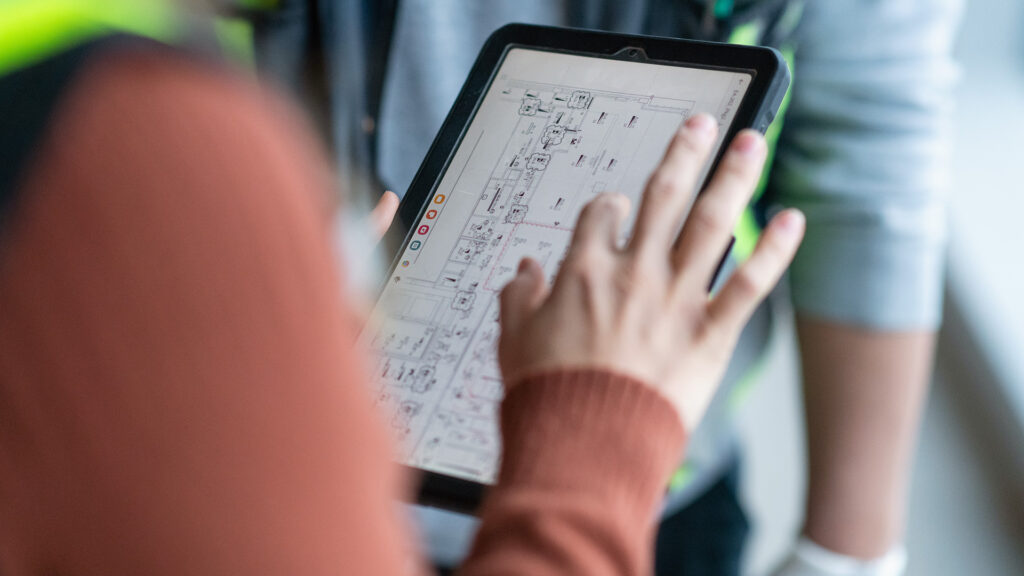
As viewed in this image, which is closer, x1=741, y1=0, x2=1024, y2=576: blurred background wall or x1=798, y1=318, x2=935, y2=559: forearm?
x1=798, y1=318, x2=935, y2=559: forearm

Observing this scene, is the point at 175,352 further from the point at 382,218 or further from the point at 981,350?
the point at 981,350

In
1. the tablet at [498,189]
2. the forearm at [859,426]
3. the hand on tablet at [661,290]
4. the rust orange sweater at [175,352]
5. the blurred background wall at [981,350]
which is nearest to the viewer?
the rust orange sweater at [175,352]

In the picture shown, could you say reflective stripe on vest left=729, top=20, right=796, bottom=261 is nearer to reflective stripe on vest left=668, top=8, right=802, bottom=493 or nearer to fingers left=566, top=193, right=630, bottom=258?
reflective stripe on vest left=668, top=8, right=802, bottom=493

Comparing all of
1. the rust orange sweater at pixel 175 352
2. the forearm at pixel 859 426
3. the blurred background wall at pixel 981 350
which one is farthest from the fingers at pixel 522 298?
the blurred background wall at pixel 981 350

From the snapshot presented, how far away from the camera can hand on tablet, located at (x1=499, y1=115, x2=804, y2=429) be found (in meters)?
0.33

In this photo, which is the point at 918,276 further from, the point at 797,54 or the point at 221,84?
the point at 221,84

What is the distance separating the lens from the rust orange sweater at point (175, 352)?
22cm

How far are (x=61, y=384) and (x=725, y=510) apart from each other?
2.20ft

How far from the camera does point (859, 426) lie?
740 millimetres

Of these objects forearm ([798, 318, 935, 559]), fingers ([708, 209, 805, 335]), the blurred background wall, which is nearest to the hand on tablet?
fingers ([708, 209, 805, 335])

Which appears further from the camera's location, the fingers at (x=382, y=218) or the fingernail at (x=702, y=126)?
the fingers at (x=382, y=218)

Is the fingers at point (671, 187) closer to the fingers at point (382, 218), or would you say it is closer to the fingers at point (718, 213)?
the fingers at point (718, 213)

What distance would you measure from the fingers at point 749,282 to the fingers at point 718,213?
0.03 ft

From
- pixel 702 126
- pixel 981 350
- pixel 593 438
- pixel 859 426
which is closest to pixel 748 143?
pixel 702 126
